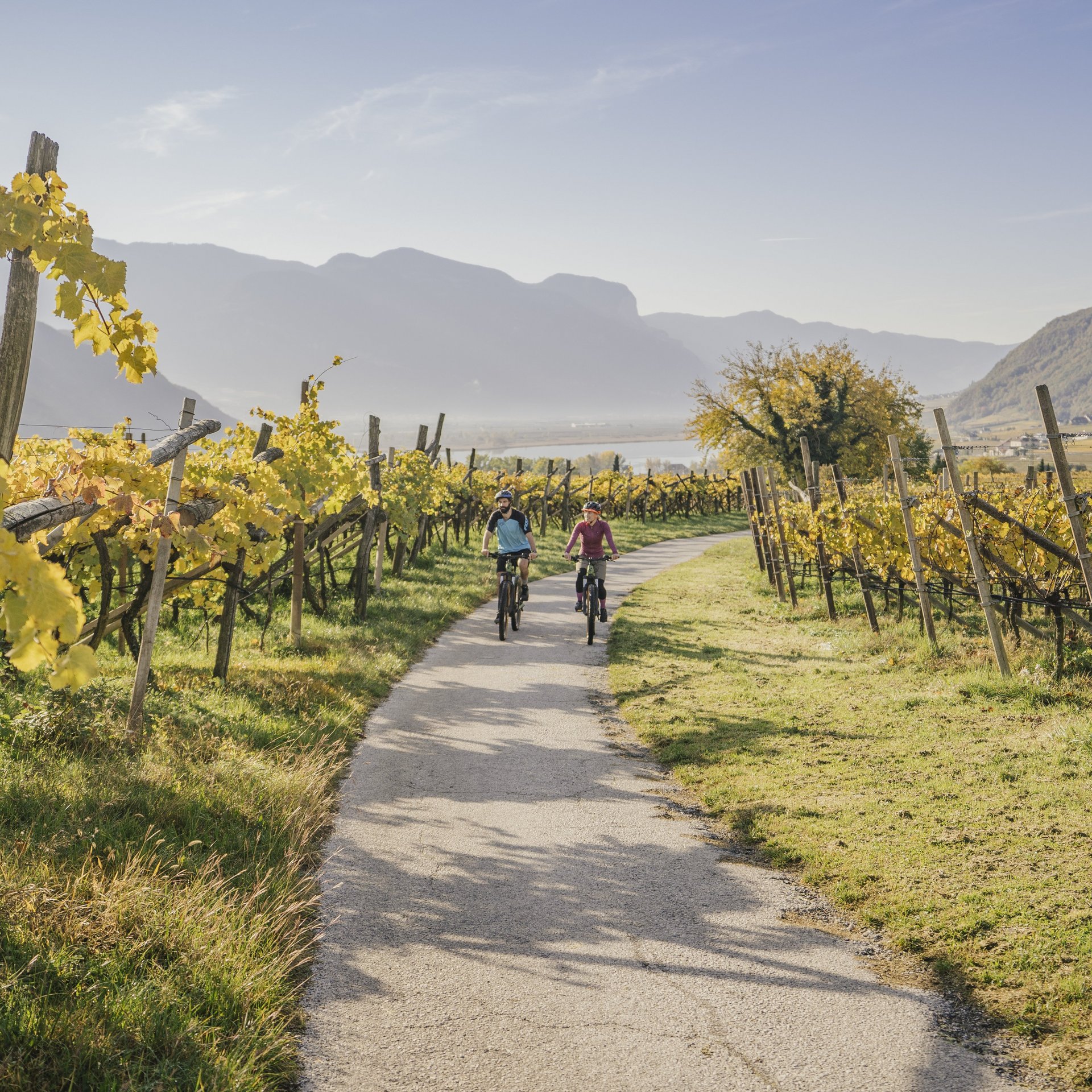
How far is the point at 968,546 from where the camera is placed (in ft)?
28.3

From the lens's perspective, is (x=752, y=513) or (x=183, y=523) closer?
(x=183, y=523)

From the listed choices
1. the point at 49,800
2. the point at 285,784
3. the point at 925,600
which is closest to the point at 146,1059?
the point at 49,800

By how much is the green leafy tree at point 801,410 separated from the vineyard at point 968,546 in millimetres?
30877

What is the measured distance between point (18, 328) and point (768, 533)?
13.2 metres

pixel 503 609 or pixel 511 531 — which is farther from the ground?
pixel 511 531

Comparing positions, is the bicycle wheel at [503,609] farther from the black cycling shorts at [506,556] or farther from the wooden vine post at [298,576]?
the wooden vine post at [298,576]

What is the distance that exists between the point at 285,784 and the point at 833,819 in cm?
349

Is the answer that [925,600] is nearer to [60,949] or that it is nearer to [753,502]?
[753,502]

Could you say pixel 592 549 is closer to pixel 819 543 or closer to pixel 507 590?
pixel 507 590

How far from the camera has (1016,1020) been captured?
11.2ft

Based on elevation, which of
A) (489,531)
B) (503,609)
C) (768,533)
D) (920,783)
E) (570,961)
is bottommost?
(920,783)

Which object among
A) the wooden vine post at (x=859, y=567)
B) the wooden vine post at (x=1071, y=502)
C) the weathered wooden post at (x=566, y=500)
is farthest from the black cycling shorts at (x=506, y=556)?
the weathered wooden post at (x=566, y=500)

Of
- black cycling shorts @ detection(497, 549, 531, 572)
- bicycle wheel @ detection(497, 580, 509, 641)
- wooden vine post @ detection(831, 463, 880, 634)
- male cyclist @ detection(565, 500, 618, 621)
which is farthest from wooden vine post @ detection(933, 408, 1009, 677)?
bicycle wheel @ detection(497, 580, 509, 641)

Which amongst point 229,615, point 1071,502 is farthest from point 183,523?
point 1071,502
